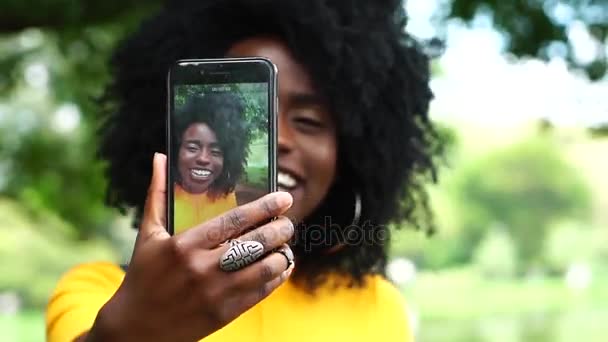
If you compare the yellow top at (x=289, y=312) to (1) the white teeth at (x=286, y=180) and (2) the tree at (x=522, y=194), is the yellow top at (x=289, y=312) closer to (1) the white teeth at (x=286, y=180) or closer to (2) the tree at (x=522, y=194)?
(1) the white teeth at (x=286, y=180)

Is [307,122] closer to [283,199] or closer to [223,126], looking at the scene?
[223,126]

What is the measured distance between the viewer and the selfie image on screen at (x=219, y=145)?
1.04 m

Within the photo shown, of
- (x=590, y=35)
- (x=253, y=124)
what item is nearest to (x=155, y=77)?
(x=253, y=124)

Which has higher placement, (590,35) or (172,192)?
(590,35)

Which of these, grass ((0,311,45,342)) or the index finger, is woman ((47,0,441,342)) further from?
grass ((0,311,45,342))

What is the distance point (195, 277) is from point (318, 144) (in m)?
0.62

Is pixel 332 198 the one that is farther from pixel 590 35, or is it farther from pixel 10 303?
pixel 10 303

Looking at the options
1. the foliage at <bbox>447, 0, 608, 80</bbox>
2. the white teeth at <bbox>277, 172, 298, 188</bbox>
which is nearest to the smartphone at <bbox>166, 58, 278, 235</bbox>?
the white teeth at <bbox>277, 172, 298, 188</bbox>

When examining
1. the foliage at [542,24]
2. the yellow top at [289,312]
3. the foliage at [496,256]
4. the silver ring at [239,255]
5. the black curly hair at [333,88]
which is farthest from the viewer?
the foliage at [496,256]

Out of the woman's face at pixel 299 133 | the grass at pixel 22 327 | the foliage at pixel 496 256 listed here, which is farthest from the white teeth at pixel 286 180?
the foliage at pixel 496 256

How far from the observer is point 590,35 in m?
2.84

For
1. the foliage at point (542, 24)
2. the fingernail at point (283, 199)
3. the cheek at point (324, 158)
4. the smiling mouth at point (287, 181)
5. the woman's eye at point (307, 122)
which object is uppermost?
the foliage at point (542, 24)

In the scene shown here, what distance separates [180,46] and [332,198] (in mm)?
383

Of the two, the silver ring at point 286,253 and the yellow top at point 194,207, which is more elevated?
the yellow top at point 194,207
